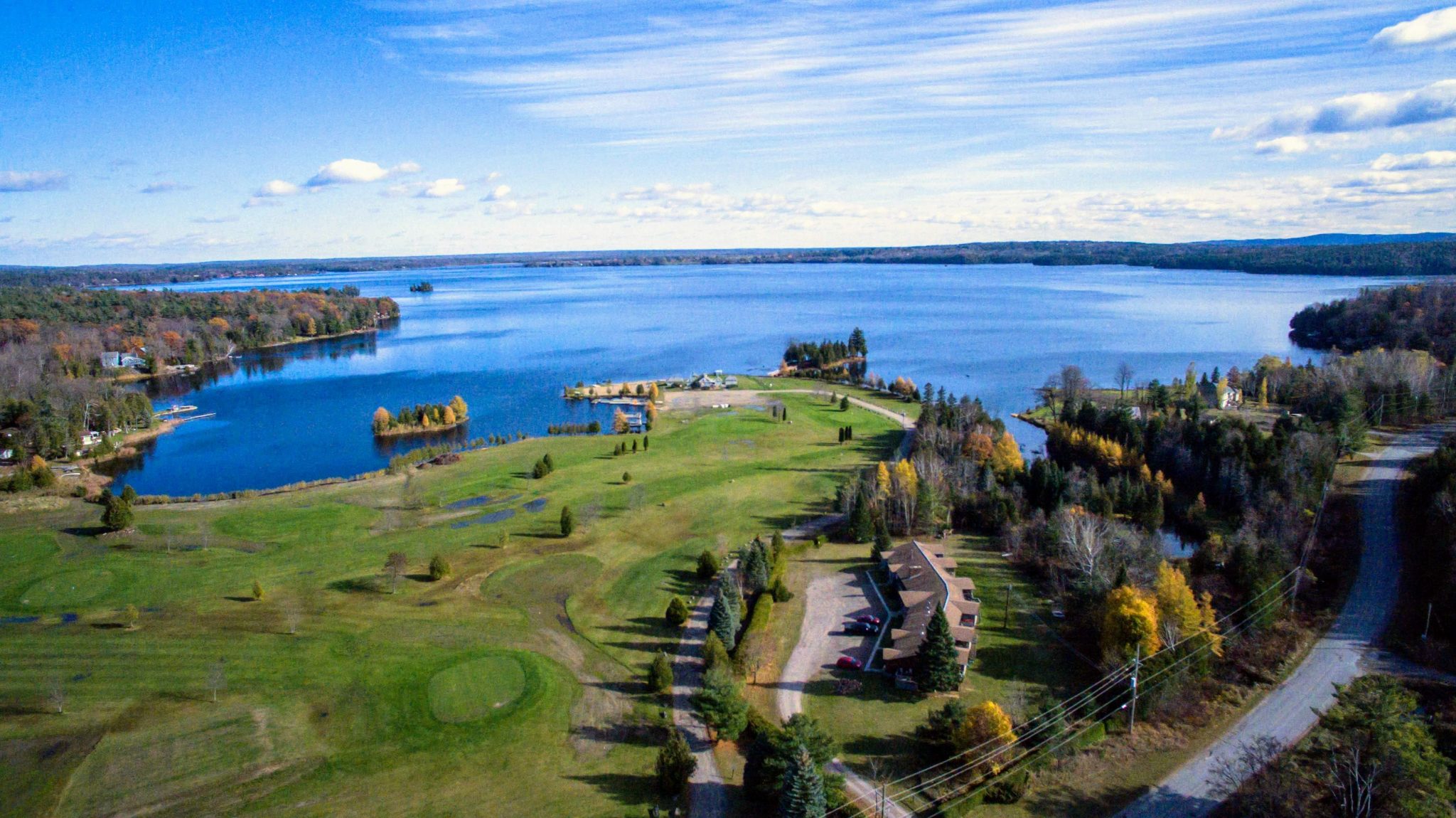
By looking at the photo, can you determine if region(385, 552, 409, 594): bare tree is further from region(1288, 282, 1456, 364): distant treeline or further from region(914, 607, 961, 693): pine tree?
region(1288, 282, 1456, 364): distant treeline

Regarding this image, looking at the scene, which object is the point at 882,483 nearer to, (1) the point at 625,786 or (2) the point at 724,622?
(2) the point at 724,622

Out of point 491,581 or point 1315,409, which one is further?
point 1315,409

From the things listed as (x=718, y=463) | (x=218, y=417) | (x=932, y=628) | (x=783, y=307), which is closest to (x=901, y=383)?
(x=718, y=463)

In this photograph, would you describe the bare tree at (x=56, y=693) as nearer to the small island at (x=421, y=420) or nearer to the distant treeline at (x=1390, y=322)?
the small island at (x=421, y=420)

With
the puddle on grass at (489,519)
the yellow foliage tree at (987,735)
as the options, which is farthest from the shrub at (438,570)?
the yellow foliage tree at (987,735)

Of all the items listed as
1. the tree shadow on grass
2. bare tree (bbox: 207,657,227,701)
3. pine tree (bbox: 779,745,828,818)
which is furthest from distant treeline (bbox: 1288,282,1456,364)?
bare tree (bbox: 207,657,227,701)

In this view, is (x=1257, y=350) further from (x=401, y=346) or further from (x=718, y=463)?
(x=401, y=346)

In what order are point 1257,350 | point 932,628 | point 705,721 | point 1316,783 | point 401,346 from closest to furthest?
point 1316,783, point 705,721, point 932,628, point 1257,350, point 401,346
